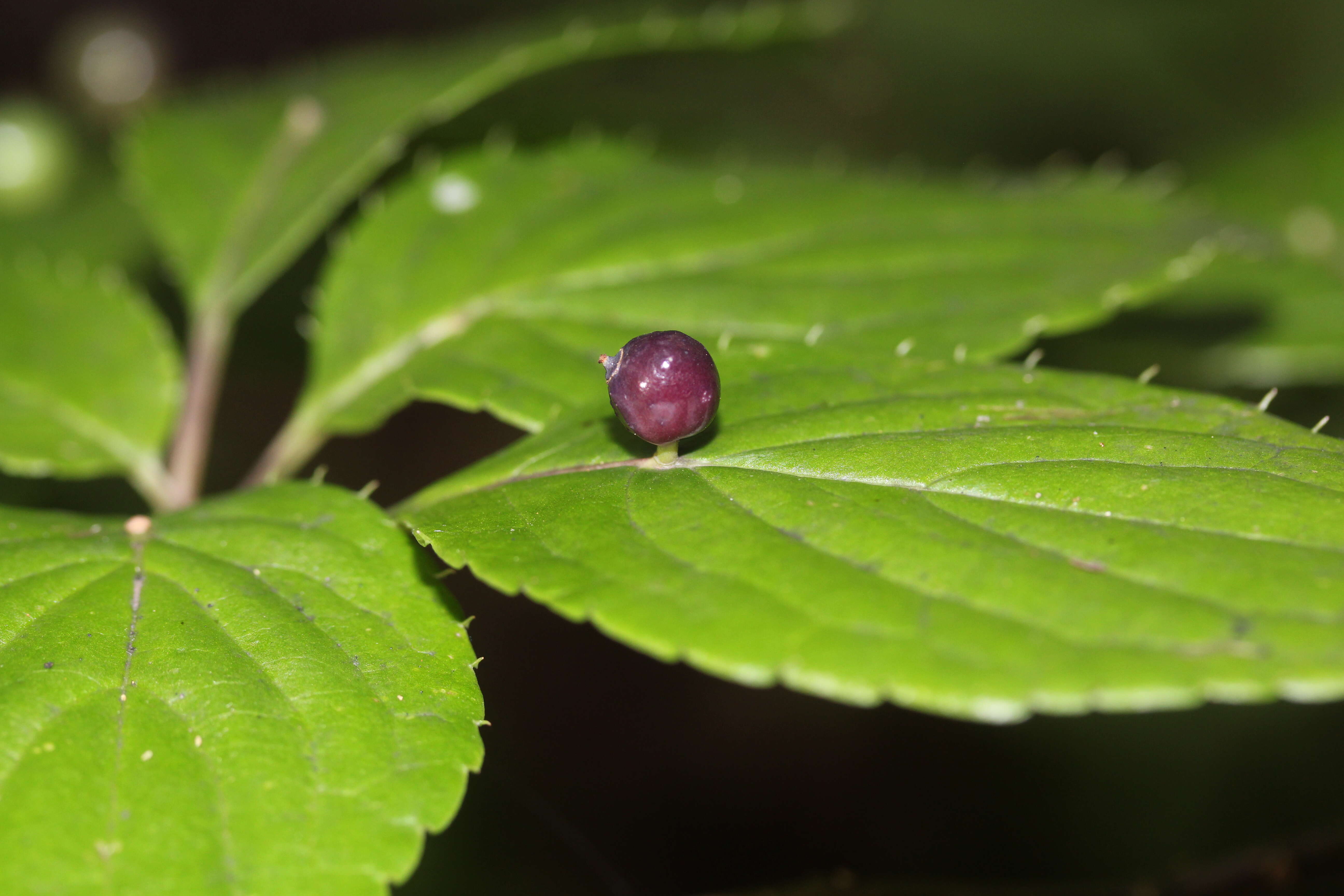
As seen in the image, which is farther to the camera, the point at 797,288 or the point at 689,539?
the point at 797,288

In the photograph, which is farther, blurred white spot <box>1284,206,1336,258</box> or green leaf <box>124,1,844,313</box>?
blurred white spot <box>1284,206,1336,258</box>

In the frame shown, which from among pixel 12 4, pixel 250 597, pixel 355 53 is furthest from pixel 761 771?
pixel 12 4

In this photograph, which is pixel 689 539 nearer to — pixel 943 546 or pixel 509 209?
pixel 943 546

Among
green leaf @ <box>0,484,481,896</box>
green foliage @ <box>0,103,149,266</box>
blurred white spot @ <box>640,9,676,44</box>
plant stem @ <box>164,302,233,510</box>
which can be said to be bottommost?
green leaf @ <box>0,484,481,896</box>

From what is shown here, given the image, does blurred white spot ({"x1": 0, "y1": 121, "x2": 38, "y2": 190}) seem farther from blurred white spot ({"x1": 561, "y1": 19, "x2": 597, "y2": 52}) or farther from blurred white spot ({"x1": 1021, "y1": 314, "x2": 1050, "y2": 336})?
blurred white spot ({"x1": 1021, "y1": 314, "x2": 1050, "y2": 336})

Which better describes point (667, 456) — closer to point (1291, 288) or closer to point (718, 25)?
point (718, 25)

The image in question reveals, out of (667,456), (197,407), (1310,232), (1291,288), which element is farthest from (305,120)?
(1310,232)

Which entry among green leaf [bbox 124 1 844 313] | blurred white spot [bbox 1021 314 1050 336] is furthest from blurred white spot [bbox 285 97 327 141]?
blurred white spot [bbox 1021 314 1050 336]
